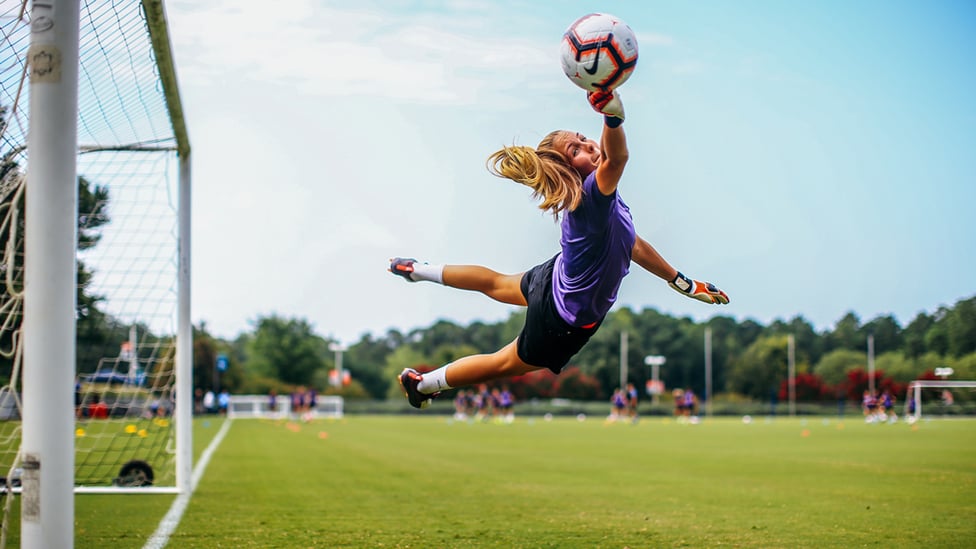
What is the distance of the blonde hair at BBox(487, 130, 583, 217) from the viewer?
5.96 metres

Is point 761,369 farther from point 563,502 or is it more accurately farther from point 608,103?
point 608,103

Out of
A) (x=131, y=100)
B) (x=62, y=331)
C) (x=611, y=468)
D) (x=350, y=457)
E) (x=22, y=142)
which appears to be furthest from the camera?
(x=350, y=457)

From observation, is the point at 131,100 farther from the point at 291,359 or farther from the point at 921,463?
the point at 291,359

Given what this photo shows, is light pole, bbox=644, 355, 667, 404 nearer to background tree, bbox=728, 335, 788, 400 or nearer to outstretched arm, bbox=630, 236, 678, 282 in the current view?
background tree, bbox=728, 335, 788, 400

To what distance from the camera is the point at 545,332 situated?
6.32 metres

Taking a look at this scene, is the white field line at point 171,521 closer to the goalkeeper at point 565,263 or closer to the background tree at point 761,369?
the goalkeeper at point 565,263

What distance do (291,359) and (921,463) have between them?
77289 millimetres

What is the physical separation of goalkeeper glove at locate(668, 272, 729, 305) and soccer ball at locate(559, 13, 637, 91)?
87.5 inches

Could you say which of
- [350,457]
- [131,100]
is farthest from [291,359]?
[131,100]

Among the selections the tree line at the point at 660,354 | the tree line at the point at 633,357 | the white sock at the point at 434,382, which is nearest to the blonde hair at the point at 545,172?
the white sock at the point at 434,382

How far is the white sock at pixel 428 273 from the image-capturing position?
6.87 m

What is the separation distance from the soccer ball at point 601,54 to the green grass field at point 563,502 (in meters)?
3.79

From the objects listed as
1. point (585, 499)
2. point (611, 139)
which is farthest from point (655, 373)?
point (611, 139)

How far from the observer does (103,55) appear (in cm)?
805
